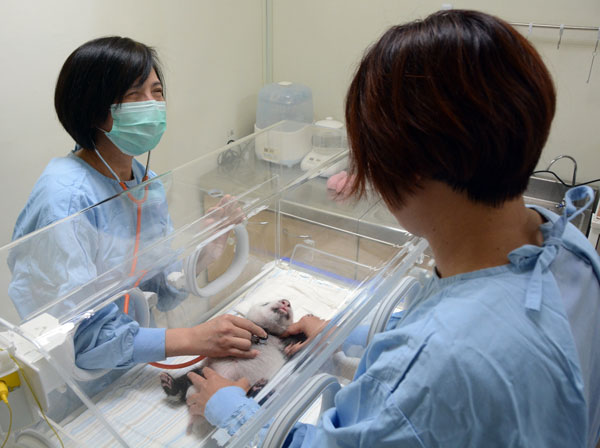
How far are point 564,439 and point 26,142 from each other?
221cm

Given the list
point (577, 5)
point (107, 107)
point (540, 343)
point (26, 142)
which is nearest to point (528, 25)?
point (577, 5)

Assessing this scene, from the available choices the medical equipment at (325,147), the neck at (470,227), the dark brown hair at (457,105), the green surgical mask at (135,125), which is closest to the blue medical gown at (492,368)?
the neck at (470,227)

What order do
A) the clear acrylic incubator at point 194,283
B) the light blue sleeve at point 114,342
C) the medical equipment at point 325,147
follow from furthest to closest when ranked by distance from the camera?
the medical equipment at point 325,147 → the light blue sleeve at point 114,342 → the clear acrylic incubator at point 194,283

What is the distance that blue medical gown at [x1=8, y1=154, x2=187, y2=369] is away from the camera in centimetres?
121

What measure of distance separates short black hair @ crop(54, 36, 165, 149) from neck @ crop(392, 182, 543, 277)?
3.46ft

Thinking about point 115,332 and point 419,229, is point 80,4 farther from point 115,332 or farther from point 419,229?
point 419,229

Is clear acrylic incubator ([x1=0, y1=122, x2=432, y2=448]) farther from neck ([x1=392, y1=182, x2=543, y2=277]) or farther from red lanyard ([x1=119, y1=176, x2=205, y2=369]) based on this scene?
neck ([x1=392, y1=182, x2=543, y2=277])

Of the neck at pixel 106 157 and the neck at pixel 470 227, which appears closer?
the neck at pixel 470 227

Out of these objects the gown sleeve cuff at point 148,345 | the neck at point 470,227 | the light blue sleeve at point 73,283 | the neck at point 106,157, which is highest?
the neck at point 470,227

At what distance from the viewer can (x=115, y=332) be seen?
4.05 feet

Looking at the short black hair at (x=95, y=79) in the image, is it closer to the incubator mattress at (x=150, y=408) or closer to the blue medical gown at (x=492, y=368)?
the incubator mattress at (x=150, y=408)

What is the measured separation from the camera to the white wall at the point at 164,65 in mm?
1984

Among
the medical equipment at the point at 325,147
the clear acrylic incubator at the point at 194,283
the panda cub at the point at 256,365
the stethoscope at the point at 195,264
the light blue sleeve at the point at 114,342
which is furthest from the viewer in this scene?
the medical equipment at the point at 325,147

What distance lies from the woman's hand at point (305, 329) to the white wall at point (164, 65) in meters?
1.45
